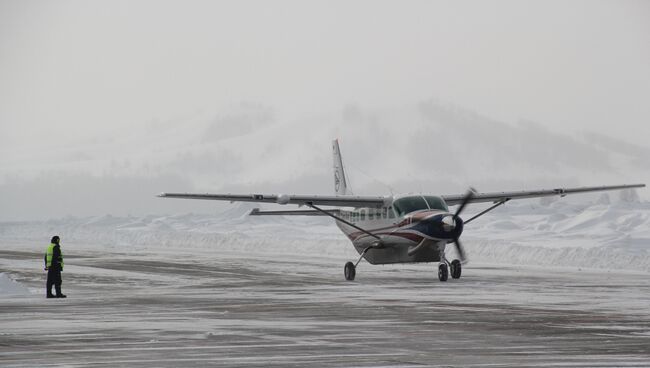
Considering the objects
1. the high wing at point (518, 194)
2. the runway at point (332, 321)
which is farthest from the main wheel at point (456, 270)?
the high wing at point (518, 194)

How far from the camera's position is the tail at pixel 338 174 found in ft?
139

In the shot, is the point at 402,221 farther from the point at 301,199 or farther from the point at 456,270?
the point at 301,199

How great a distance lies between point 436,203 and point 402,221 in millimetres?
1186

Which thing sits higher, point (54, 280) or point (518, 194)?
point (518, 194)

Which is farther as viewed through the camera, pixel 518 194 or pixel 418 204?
pixel 518 194

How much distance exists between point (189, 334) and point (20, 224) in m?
113

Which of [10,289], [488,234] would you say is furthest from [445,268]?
[488,234]

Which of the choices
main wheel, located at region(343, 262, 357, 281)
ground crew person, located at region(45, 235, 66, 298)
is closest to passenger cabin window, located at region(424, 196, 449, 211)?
main wheel, located at region(343, 262, 357, 281)

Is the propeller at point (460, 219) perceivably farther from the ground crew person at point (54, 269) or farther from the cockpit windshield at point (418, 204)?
the ground crew person at point (54, 269)

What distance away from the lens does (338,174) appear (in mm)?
42656

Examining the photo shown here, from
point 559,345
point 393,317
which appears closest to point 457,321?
point 393,317

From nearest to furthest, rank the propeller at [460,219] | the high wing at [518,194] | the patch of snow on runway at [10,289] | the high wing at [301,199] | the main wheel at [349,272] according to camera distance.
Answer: the patch of snow on runway at [10,289] < the propeller at [460,219] < the main wheel at [349,272] < the high wing at [301,199] < the high wing at [518,194]

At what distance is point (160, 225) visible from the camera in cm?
10062

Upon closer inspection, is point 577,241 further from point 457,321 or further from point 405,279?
point 457,321
